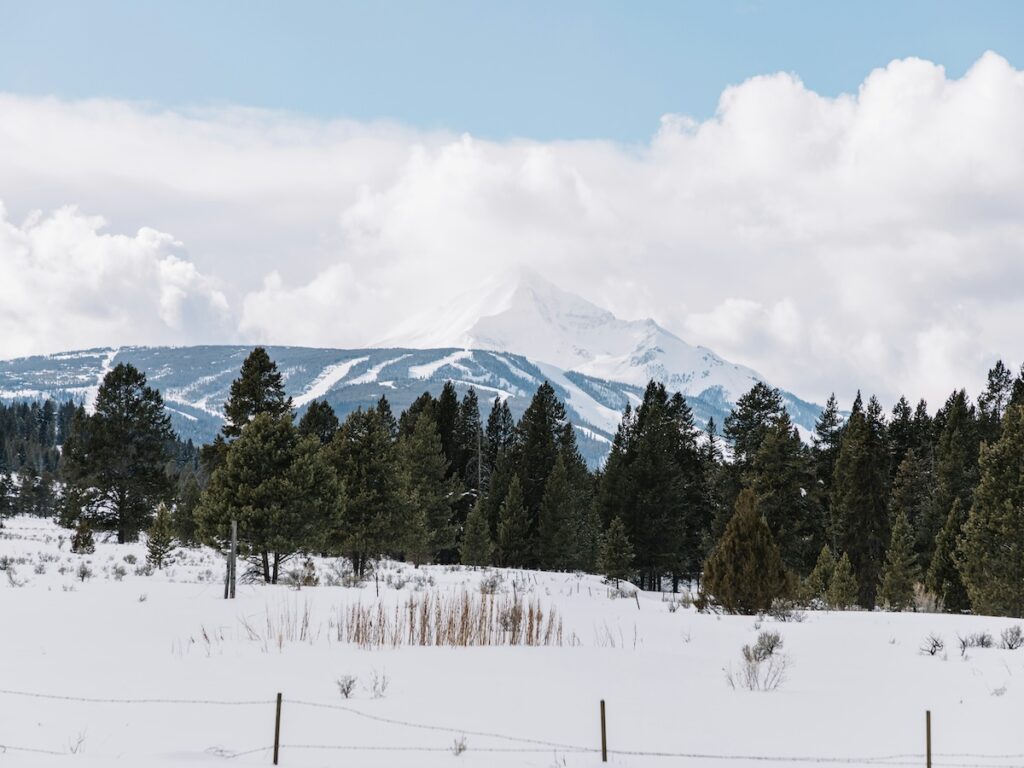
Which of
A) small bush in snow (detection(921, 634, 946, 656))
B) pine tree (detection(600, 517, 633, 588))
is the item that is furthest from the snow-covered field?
pine tree (detection(600, 517, 633, 588))

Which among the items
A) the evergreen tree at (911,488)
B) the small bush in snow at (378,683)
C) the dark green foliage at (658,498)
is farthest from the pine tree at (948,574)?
the small bush in snow at (378,683)

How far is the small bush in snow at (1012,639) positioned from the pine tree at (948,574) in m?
24.6

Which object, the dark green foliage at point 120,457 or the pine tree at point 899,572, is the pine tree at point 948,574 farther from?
the dark green foliage at point 120,457

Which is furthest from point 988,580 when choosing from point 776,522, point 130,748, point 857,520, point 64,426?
point 64,426

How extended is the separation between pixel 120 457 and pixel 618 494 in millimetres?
28454

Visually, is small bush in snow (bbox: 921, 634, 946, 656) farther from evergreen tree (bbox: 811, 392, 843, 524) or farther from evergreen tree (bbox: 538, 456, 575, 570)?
evergreen tree (bbox: 811, 392, 843, 524)

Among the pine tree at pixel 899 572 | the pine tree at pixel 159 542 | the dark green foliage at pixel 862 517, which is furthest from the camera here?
the dark green foliage at pixel 862 517

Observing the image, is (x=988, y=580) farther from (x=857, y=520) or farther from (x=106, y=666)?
(x=106, y=666)

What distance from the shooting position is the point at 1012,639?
49.9 ft

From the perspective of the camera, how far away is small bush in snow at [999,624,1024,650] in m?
14.8

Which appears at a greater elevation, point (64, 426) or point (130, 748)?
point (64, 426)

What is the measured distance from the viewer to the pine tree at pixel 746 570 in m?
21.8

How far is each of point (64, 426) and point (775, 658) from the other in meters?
195

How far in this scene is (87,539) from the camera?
35.9 meters
